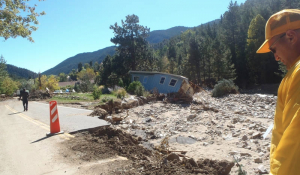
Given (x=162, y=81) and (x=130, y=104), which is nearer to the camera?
(x=130, y=104)

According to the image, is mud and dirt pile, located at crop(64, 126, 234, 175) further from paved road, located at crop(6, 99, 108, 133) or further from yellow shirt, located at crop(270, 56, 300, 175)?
yellow shirt, located at crop(270, 56, 300, 175)

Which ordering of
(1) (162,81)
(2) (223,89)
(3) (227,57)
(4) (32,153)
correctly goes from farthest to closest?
(3) (227,57), (1) (162,81), (2) (223,89), (4) (32,153)

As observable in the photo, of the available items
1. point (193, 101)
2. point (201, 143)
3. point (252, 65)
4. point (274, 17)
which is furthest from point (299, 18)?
point (252, 65)

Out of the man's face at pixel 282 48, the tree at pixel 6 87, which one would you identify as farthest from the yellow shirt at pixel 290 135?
the tree at pixel 6 87

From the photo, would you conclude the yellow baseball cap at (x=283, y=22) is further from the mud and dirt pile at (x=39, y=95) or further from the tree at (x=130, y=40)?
the tree at (x=130, y=40)

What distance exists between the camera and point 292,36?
58.7 inches

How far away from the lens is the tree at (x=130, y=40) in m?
42.9

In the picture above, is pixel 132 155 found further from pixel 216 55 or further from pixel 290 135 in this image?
pixel 216 55

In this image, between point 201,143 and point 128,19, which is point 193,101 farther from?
point 128,19

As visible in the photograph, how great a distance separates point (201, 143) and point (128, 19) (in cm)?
3959

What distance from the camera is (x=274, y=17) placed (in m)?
1.56

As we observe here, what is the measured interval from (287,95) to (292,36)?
0.45 metres

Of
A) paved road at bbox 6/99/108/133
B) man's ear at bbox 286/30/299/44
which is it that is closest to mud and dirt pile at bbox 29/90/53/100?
paved road at bbox 6/99/108/133

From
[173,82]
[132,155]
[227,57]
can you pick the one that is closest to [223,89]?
[173,82]
